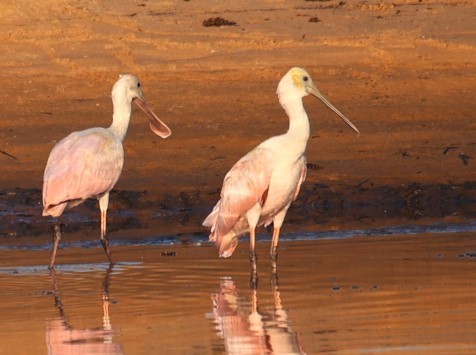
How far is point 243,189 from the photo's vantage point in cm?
1265

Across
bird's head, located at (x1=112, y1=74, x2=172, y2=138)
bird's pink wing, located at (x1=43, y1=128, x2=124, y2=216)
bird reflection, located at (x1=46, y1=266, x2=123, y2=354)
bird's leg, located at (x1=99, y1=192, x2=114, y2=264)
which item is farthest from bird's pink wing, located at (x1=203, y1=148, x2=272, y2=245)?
bird's head, located at (x1=112, y1=74, x2=172, y2=138)

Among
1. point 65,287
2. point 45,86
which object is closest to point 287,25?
point 45,86

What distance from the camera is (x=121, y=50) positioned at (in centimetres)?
2445

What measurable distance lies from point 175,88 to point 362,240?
25.2 feet

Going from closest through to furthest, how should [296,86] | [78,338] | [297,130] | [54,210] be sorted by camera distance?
[78,338] → [297,130] → [296,86] → [54,210]

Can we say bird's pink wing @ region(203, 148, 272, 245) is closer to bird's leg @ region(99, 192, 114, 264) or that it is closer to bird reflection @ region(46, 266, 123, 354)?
bird's leg @ region(99, 192, 114, 264)

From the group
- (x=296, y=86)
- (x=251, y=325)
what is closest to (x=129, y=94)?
(x=296, y=86)

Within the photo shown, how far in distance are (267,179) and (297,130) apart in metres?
0.47

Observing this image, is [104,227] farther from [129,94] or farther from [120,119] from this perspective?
[129,94]

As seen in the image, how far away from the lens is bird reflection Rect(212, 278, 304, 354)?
9148 mm

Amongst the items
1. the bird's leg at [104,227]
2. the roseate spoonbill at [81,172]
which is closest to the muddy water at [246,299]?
the bird's leg at [104,227]

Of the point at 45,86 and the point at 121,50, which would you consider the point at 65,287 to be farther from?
the point at 121,50

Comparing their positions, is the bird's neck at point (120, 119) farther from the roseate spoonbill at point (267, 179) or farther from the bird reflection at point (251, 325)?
the bird reflection at point (251, 325)

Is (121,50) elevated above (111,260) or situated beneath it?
elevated above
